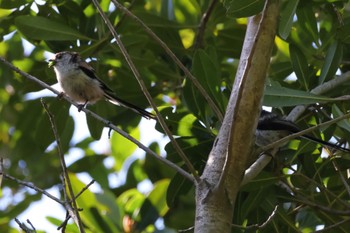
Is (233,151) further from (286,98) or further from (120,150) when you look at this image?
(120,150)

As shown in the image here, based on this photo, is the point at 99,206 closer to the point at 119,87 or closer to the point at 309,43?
the point at 119,87

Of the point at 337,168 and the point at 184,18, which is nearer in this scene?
the point at 337,168

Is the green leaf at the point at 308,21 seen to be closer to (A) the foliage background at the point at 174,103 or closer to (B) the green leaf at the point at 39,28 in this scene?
(A) the foliage background at the point at 174,103

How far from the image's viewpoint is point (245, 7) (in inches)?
137

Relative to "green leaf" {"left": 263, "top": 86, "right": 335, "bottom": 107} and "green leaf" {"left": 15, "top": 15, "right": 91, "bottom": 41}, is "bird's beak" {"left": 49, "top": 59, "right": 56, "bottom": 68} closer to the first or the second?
"green leaf" {"left": 15, "top": 15, "right": 91, "bottom": 41}

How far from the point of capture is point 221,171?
2.96m

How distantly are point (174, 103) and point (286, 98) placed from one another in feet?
7.78

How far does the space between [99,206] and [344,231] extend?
1445 mm

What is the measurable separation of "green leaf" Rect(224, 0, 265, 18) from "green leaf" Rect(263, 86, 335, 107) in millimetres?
393

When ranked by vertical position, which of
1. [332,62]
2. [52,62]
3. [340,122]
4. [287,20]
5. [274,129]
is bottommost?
[340,122]

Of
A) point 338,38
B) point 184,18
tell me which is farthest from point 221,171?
point 184,18

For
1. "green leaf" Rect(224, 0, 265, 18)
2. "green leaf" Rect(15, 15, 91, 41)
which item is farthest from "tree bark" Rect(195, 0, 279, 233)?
"green leaf" Rect(15, 15, 91, 41)

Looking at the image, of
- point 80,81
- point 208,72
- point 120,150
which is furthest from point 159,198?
point 80,81

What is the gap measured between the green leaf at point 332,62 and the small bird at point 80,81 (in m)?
1.35
